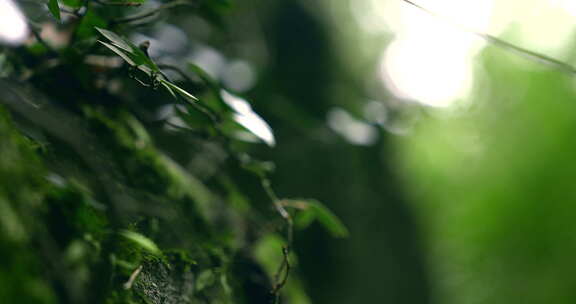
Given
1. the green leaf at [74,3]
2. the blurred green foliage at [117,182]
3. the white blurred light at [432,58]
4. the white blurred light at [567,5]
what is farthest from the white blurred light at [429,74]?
the green leaf at [74,3]

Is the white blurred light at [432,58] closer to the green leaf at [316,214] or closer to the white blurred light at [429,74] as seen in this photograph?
the white blurred light at [429,74]

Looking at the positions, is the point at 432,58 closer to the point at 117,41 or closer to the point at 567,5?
the point at 567,5

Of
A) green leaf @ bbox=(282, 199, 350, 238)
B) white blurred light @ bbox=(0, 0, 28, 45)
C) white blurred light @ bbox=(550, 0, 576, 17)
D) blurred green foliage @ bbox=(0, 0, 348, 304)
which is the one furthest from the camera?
white blurred light @ bbox=(550, 0, 576, 17)

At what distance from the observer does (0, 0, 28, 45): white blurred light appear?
0.43m

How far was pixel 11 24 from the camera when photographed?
451 mm

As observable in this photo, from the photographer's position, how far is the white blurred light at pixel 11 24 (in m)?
0.43

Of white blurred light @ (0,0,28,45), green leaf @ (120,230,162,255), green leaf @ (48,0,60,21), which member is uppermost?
green leaf @ (48,0,60,21)

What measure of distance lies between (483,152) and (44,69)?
4.70 ft

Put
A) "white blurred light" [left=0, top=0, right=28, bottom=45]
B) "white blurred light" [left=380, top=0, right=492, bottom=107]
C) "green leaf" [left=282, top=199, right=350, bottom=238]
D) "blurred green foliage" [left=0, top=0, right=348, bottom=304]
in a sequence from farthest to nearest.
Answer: "white blurred light" [left=380, top=0, right=492, bottom=107] < "green leaf" [left=282, top=199, right=350, bottom=238] < "white blurred light" [left=0, top=0, right=28, bottom=45] < "blurred green foliage" [left=0, top=0, right=348, bottom=304]

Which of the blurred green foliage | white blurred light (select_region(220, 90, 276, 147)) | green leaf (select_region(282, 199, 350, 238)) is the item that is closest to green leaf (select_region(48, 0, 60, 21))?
the blurred green foliage

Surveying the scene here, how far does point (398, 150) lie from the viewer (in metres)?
1.58

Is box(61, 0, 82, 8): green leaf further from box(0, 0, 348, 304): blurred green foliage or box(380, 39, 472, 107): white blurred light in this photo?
box(380, 39, 472, 107): white blurred light

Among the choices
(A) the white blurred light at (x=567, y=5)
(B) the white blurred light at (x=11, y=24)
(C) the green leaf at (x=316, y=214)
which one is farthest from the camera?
(A) the white blurred light at (x=567, y=5)

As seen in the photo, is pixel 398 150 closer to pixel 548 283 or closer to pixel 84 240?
pixel 548 283
